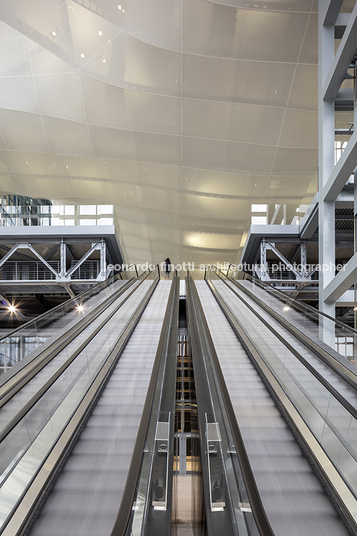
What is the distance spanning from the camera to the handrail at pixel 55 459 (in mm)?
3338

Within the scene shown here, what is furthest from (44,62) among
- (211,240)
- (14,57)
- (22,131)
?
(211,240)

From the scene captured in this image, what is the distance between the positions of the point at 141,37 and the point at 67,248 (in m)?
11.4

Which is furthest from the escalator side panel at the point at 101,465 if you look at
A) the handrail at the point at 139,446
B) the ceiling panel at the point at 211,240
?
the ceiling panel at the point at 211,240

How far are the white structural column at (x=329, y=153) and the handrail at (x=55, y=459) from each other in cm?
682

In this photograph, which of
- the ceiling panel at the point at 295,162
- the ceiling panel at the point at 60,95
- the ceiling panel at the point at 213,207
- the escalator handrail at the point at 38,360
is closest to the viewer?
the escalator handrail at the point at 38,360

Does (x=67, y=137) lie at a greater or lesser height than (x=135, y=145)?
greater

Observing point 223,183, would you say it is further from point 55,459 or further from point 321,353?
point 55,459

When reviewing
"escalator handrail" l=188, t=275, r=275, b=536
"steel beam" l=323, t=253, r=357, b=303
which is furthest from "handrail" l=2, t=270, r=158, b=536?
"steel beam" l=323, t=253, r=357, b=303

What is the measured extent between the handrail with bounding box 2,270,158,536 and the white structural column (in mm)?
6823

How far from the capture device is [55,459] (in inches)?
162

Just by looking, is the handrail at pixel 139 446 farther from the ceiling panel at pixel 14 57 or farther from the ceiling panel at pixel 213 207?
the ceiling panel at pixel 14 57

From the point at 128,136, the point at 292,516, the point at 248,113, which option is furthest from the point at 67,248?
the point at 292,516

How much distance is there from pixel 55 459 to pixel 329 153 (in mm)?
11088

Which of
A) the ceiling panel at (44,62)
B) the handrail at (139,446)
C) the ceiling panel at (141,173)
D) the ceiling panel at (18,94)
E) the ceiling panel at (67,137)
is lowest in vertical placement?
the handrail at (139,446)
